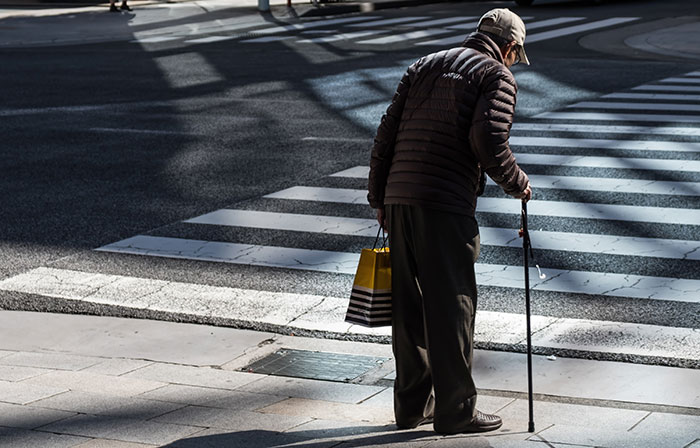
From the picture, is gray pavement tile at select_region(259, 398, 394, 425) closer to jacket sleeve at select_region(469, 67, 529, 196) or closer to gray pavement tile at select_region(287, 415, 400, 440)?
gray pavement tile at select_region(287, 415, 400, 440)

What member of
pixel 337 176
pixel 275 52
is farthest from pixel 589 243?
pixel 275 52

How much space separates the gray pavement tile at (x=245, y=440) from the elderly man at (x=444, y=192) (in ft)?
1.59

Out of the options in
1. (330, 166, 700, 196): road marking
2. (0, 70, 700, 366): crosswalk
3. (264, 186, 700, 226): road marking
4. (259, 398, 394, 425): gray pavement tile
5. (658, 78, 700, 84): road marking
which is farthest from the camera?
(658, 78, 700, 84): road marking

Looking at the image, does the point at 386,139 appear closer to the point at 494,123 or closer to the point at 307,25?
the point at 494,123

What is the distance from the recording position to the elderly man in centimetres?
496

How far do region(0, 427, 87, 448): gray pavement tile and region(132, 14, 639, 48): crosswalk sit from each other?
1968cm

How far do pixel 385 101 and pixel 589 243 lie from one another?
25.6 ft

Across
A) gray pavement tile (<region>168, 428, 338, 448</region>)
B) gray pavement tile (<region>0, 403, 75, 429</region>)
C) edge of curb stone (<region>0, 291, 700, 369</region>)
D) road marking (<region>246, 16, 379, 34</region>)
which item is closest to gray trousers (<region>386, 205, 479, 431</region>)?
gray pavement tile (<region>168, 428, 338, 448</region>)

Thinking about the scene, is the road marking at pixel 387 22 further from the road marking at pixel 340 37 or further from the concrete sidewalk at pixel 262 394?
the concrete sidewalk at pixel 262 394

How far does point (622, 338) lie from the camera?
6.64 meters

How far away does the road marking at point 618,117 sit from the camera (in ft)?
46.9

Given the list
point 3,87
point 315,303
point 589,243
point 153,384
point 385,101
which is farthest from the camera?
point 3,87

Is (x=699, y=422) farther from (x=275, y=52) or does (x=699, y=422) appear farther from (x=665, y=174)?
(x=275, y=52)

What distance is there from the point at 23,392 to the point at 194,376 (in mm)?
867
